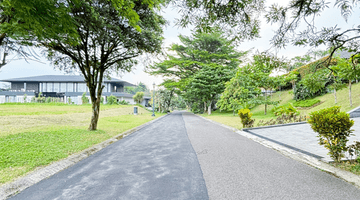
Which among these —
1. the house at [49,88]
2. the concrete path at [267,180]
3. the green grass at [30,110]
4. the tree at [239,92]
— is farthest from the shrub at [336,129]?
the house at [49,88]

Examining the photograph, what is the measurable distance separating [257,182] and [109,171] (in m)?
3.13

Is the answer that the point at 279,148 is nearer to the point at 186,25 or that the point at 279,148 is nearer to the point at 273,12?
the point at 273,12

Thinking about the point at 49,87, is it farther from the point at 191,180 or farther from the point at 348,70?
the point at 348,70

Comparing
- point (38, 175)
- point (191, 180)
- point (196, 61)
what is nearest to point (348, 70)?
point (191, 180)

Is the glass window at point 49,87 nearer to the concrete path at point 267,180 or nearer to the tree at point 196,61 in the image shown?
the tree at point 196,61

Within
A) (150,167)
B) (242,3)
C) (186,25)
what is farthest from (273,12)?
(150,167)

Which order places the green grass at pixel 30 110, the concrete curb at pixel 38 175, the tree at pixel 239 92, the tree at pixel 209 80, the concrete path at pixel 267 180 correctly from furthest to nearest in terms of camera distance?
1. the tree at pixel 209 80
2. the tree at pixel 239 92
3. the green grass at pixel 30 110
4. the concrete curb at pixel 38 175
5. the concrete path at pixel 267 180

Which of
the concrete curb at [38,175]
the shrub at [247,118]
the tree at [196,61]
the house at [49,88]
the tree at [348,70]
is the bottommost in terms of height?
the concrete curb at [38,175]

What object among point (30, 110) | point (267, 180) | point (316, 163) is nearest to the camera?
point (267, 180)

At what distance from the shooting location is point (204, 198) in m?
2.65

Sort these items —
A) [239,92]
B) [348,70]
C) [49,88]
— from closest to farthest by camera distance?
[348,70]
[239,92]
[49,88]

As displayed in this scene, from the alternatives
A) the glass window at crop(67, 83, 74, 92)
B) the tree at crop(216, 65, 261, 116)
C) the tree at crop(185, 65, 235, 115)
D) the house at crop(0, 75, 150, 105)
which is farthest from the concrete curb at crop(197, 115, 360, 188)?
the glass window at crop(67, 83, 74, 92)

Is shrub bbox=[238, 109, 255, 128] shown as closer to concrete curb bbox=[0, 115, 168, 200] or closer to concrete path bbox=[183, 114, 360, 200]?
concrete path bbox=[183, 114, 360, 200]

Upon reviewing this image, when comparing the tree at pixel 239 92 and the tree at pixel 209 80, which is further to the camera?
the tree at pixel 209 80
